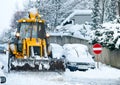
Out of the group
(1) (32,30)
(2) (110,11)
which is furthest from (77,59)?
(2) (110,11)

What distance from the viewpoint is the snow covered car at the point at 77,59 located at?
26172 mm

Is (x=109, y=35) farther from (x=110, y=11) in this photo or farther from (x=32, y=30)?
(x=110, y=11)

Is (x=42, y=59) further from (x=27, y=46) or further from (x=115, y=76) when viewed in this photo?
(x=115, y=76)

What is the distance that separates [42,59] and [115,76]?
4622mm

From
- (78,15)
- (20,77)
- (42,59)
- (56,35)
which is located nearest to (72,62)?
(42,59)

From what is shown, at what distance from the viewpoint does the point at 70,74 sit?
23.1 m

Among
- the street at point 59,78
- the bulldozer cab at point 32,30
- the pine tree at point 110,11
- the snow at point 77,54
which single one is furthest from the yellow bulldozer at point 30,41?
the pine tree at point 110,11

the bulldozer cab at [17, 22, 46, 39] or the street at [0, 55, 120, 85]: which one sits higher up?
the bulldozer cab at [17, 22, 46, 39]

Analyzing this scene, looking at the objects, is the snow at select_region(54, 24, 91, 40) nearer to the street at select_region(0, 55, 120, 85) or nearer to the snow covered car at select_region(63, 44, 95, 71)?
the snow covered car at select_region(63, 44, 95, 71)

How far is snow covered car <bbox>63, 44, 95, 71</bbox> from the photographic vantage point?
85.9 feet

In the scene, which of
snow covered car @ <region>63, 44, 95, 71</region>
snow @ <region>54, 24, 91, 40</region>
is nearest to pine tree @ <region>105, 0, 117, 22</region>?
snow @ <region>54, 24, 91, 40</region>

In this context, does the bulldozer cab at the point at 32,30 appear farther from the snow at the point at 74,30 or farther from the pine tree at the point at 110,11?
the pine tree at the point at 110,11

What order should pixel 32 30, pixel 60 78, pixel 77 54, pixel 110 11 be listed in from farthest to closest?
pixel 110 11 → pixel 77 54 → pixel 32 30 → pixel 60 78

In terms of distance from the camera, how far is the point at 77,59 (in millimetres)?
26797
